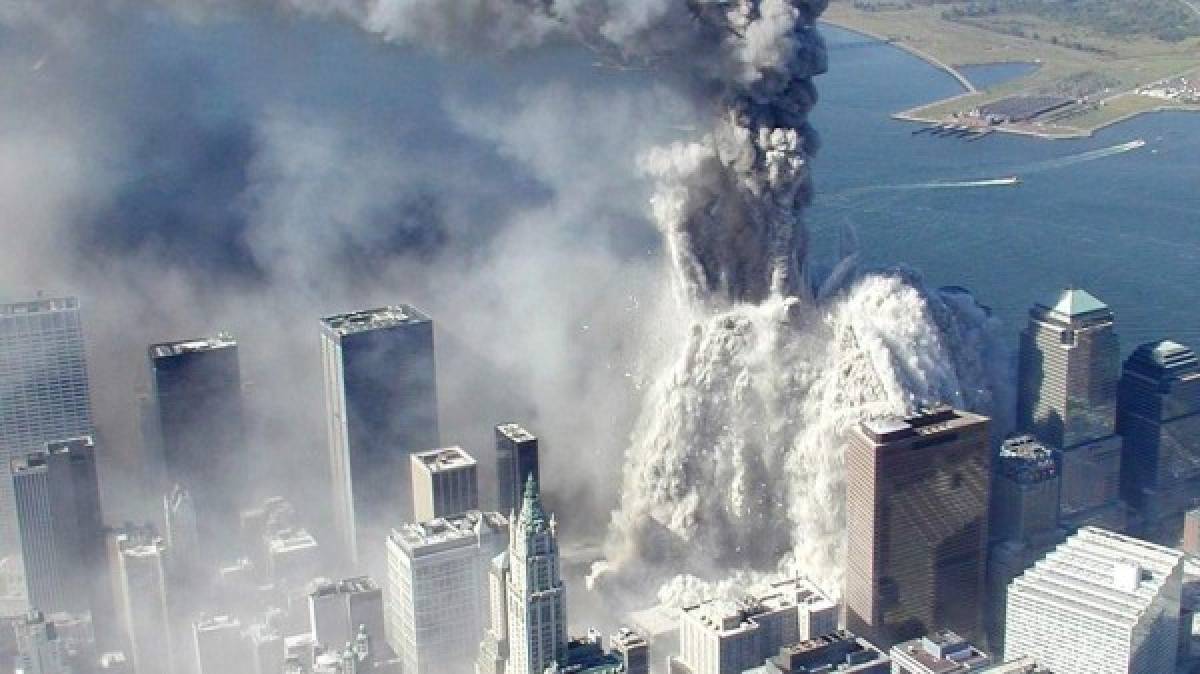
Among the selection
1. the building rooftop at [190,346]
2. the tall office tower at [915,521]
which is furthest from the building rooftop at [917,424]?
the building rooftop at [190,346]

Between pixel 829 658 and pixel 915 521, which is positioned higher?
pixel 915 521

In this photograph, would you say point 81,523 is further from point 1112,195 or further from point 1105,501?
point 1112,195

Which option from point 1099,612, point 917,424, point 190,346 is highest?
point 190,346

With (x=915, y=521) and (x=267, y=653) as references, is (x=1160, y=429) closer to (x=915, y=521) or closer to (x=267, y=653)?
(x=915, y=521)

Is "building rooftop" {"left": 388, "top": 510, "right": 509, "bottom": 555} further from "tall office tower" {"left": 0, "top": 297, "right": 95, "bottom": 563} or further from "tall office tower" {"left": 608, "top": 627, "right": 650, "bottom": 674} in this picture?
"tall office tower" {"left": 0, "top": 297, "right": 95, "bottom": 563}

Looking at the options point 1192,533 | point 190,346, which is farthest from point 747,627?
point 190,346

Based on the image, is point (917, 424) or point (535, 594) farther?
point (917, 424)

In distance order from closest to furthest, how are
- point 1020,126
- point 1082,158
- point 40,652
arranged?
point 40,652
point 1082,158
point 1020,126

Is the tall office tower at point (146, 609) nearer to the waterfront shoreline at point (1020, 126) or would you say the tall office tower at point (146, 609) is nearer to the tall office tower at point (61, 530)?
the tall office tower at point (61, 530)

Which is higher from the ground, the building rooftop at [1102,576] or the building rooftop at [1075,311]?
the building rooftop at [1075,311]
